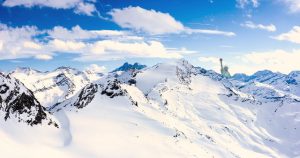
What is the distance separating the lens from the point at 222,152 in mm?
195875

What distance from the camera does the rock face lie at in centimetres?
10575

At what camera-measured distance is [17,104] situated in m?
108

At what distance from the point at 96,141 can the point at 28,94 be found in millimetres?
24306

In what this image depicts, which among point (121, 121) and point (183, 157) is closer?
point (183, 157)

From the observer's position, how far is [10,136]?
9794 cm

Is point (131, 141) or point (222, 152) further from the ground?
point (131, 141)

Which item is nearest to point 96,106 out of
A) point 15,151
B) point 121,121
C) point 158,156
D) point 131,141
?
point 121,121

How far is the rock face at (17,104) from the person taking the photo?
106 m

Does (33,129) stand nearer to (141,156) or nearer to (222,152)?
(141,156)

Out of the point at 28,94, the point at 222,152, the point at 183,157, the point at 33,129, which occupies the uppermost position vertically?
the point at 28,94

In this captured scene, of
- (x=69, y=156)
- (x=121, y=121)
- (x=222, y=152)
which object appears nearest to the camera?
(x=69, y=156)

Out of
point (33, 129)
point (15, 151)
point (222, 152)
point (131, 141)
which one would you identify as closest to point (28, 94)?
point (33, 129)

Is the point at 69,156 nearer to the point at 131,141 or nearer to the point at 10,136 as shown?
the point at 10,136

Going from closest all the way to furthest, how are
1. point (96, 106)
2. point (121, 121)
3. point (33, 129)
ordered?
point (33, 129) < point (121, 121) < point (96, 106)
